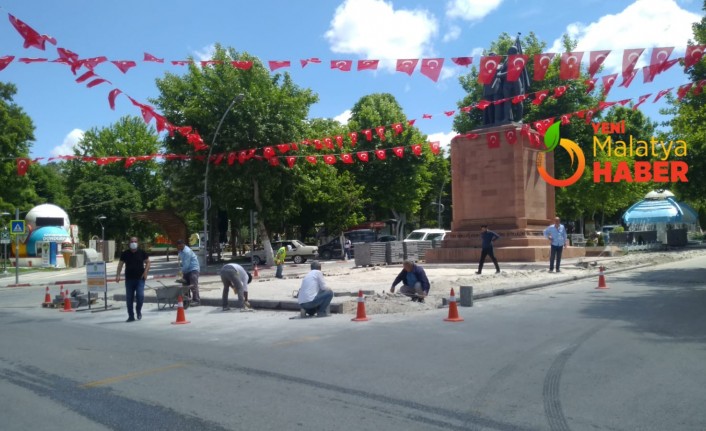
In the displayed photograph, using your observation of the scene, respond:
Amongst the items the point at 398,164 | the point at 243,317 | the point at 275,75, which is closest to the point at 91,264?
the point at 243,317

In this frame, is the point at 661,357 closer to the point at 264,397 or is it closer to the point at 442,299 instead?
the point at 264,397

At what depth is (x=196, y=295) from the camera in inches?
567

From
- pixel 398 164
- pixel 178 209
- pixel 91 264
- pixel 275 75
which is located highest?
pixel 275 75

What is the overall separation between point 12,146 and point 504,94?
3619 centimetres

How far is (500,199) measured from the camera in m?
25.6

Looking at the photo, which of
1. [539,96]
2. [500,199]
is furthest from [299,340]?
[500,199]

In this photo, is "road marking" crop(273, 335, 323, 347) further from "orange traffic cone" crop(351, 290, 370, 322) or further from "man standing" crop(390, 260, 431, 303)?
"man standing" crop(390, 260, 431, 303)

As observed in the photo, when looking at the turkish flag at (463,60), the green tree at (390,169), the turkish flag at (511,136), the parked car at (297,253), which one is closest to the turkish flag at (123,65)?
the turkish flag at (463,60)

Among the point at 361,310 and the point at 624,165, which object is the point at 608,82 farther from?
the point at 624,165

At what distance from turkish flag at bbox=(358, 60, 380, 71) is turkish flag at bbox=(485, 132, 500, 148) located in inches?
427

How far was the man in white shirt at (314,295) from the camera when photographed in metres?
11.4

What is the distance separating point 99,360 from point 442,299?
7.25 metres

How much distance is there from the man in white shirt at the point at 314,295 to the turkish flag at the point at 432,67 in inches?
258

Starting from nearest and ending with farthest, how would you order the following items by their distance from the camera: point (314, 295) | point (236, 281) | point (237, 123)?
point (314, 295)
point (236, 281)
point (237, 123)
